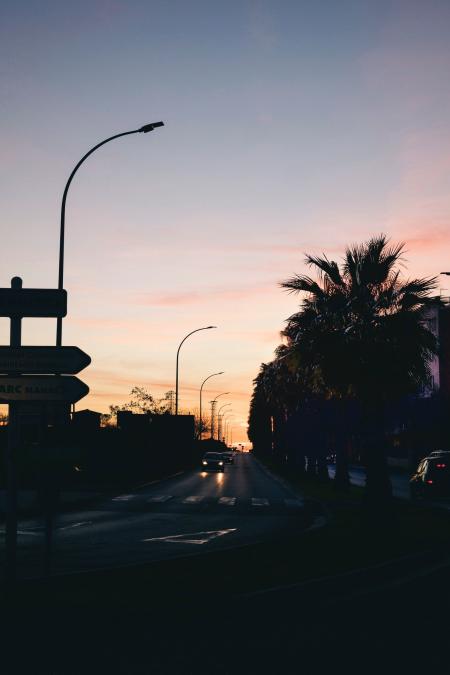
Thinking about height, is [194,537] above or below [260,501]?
below

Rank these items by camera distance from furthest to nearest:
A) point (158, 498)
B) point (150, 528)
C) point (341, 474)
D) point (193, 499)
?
point (341, 474) < point (158, 498) < point (193, 499) < point (150, 528)

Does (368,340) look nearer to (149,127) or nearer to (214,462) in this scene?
(149,127)

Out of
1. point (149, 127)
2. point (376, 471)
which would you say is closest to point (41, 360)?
point (149, 127)

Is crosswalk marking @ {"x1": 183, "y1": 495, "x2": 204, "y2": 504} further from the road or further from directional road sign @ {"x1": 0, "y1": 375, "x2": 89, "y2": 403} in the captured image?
directional road sign @ {"x1": 0, "y1": 375, "x2": 89, "y2": 403}

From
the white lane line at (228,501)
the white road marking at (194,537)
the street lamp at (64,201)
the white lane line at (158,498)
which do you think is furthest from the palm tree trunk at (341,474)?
the street lamp at (64,201)

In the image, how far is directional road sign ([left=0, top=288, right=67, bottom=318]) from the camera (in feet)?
36.0

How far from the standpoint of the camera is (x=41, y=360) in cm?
1095

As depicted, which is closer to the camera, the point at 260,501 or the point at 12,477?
the point at 12,477

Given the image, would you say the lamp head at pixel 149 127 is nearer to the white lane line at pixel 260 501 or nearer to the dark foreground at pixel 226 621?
the dark foreground at pixel 226 621

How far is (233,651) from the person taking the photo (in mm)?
7949

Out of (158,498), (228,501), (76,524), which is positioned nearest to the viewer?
(76,524)

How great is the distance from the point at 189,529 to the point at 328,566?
372 inches

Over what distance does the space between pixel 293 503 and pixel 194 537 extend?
13844mm

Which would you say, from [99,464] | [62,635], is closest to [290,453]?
[99,464]
